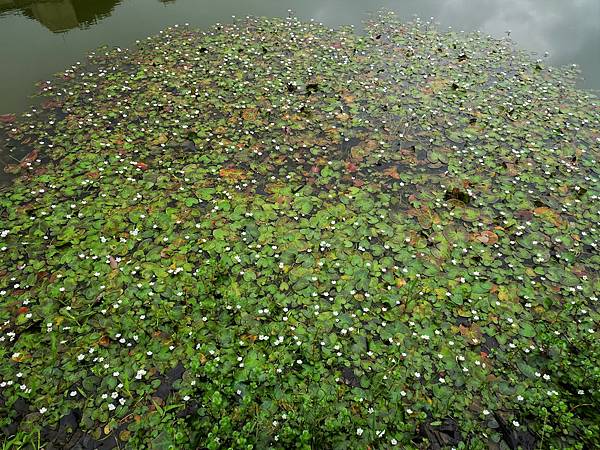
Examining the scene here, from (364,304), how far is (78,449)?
3248 mm

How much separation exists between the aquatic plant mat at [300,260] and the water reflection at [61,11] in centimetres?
203

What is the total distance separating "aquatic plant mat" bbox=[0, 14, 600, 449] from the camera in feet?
13.3

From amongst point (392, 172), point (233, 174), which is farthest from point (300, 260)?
point (392, 172)

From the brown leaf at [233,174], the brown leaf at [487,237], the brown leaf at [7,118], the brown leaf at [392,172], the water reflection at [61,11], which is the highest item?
the water reflection at [61,11]

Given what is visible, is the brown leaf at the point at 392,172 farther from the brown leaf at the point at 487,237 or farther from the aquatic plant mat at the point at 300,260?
the brown leaf at the point at 487,237

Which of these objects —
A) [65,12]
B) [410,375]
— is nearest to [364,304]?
[410,375]

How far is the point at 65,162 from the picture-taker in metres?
6.80

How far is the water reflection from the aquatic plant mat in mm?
2027

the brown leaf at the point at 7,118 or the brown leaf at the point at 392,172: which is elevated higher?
the brown leaf at the point at 7,118

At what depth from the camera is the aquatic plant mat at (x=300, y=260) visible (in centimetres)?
405

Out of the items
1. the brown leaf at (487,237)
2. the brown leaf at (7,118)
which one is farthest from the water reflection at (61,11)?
the brown leaf at (487,237)

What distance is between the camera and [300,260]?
5.47 metres

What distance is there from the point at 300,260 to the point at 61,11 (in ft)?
33.0

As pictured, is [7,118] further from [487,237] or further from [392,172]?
[487,237]
